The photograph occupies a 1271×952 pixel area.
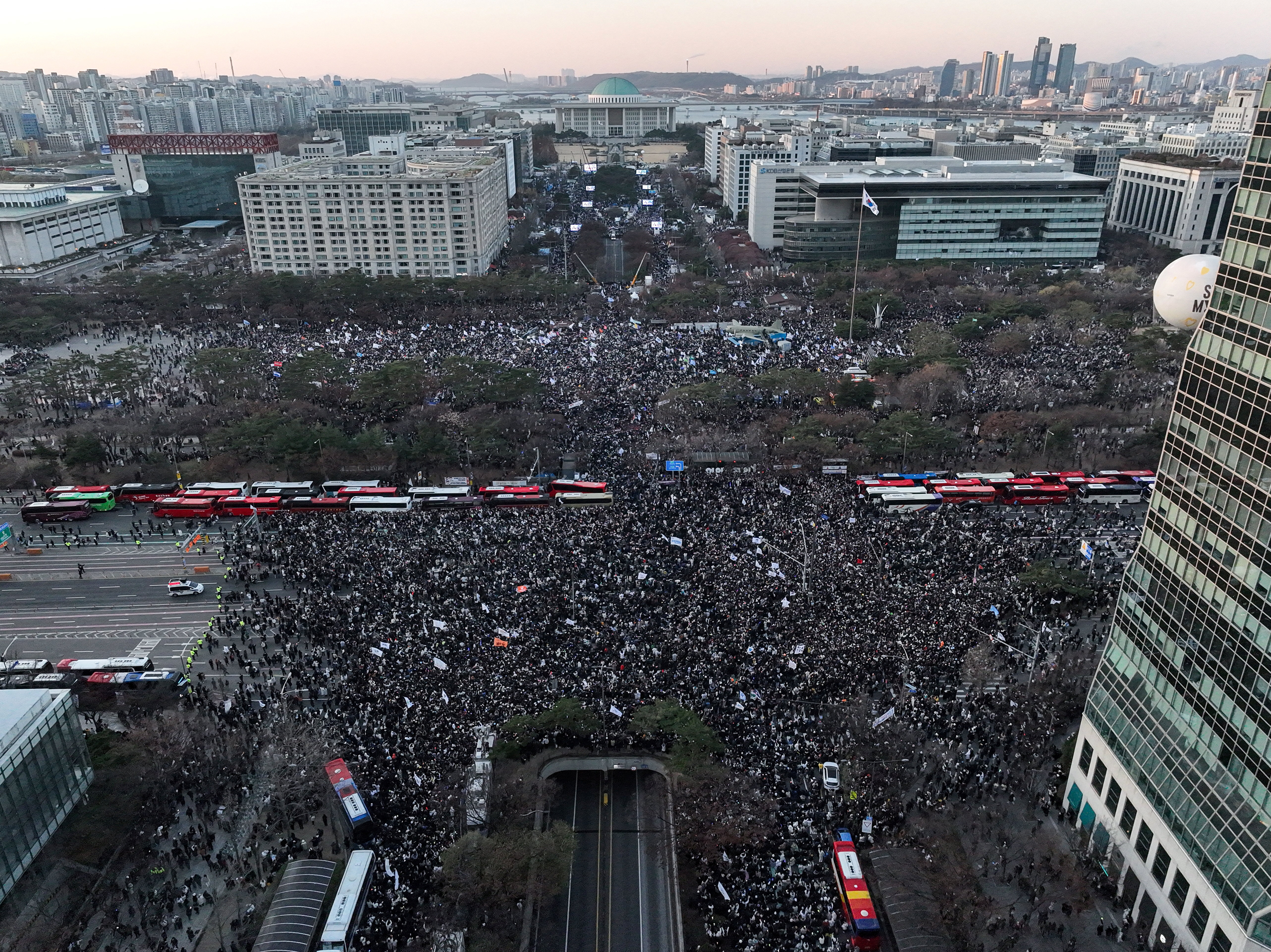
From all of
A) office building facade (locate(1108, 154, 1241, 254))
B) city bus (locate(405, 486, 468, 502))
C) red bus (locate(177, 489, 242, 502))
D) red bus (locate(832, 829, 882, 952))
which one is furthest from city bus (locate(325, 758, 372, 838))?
office building facade (locate(1108, 154, 1241, 254))

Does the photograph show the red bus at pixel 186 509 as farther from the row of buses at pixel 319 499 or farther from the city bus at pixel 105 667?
the city bus at pixel 105 667

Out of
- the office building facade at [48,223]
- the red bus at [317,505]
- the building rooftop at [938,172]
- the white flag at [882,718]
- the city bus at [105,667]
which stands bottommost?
the city bus at [105,667]

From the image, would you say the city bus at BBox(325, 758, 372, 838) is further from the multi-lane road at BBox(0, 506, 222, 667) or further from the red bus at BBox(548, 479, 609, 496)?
the red bus at BBox(548, 479, 609, 496)

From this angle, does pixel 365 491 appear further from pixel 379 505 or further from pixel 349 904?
pixel 349 904

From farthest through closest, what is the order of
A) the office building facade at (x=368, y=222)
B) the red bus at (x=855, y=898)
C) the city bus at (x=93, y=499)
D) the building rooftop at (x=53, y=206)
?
the building rooftop at (x=53, y=206), the office building facade at (x=368, y=222), the city bus at (x=93, y=499), the red bus at (x=855, y=898)

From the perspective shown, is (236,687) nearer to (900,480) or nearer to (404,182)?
(900,480)

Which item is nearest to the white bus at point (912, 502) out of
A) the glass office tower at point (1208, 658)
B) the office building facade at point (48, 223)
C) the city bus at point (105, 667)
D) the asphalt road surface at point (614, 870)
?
the glass office tower at point (1208, 658)

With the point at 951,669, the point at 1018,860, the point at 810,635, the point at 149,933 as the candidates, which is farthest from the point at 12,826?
the point at 951,669
